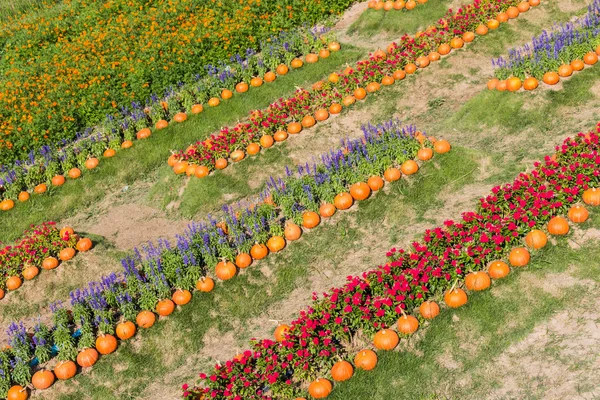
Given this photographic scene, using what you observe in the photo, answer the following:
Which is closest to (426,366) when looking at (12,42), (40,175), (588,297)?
(588,297)

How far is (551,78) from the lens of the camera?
14.2 metres

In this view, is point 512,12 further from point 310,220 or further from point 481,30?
point 310,220

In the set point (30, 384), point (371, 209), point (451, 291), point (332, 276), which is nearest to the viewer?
point (451, 291)

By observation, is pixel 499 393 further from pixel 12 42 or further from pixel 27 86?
pixel 12 42

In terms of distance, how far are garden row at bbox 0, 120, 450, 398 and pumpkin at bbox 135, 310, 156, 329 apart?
0.06ft

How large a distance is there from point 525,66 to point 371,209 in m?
5.75

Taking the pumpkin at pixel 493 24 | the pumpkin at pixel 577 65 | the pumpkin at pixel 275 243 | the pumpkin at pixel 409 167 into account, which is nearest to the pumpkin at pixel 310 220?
the pumpkin at pixel 275 243

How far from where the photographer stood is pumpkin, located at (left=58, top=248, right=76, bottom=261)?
1274 cm

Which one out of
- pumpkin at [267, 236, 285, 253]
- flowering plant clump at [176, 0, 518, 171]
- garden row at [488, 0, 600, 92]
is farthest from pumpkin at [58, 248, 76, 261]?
garden row at [488, 0, 600, 92]

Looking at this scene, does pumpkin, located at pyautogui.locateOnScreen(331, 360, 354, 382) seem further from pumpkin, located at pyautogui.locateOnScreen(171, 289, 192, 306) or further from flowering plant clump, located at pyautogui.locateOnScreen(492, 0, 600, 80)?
flowering plant clump, located at pyautogui.locateOnScreen(492, 0, 600, 80)

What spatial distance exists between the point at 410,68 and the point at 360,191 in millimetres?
5465

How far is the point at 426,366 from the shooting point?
348 inches

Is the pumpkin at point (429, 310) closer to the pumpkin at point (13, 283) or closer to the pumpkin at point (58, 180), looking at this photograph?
the pumpkin at point (13, 283)

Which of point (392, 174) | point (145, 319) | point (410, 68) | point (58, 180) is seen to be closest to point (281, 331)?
point (145, 319)
